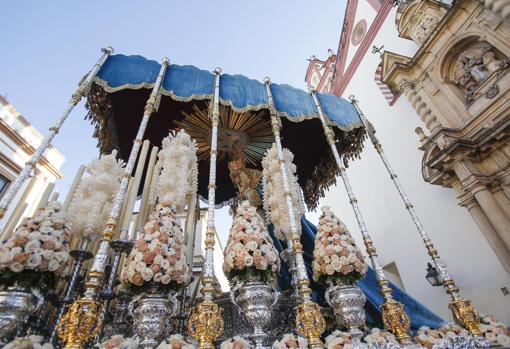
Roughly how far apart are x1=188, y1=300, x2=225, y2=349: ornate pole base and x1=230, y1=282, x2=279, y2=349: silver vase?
29cm

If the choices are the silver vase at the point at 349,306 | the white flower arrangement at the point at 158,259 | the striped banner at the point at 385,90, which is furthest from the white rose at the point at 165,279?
the striped banner at the point at 385,90

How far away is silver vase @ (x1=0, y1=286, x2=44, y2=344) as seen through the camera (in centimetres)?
182

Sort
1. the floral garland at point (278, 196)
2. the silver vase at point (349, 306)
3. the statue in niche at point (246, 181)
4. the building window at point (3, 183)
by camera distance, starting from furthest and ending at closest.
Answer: the building window at point (3, 183)
the statue in niche at point (246, 181)
the floral garland at point (278, 196)
the silver vase at point (349, 306)

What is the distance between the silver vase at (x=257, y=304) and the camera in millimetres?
2283

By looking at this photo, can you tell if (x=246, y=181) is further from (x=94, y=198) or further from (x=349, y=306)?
(x=349, y=306)

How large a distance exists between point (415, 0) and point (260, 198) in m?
7.26

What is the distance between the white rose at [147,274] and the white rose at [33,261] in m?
0.81

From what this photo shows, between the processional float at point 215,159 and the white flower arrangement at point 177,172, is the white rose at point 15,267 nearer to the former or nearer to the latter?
the processional float at point 215,159

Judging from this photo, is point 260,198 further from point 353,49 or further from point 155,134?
point 353,49

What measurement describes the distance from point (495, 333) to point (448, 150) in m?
3.66

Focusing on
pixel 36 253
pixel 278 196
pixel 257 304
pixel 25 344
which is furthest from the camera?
pixel 278 196

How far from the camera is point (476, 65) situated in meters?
5.80

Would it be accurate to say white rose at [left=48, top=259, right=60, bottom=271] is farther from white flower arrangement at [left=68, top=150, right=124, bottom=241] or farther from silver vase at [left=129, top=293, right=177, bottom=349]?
white flower arrangement at [left=68, top=150, right=124, bottom=241]

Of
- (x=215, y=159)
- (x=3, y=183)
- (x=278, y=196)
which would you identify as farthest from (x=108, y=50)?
(x=3, y=183)
